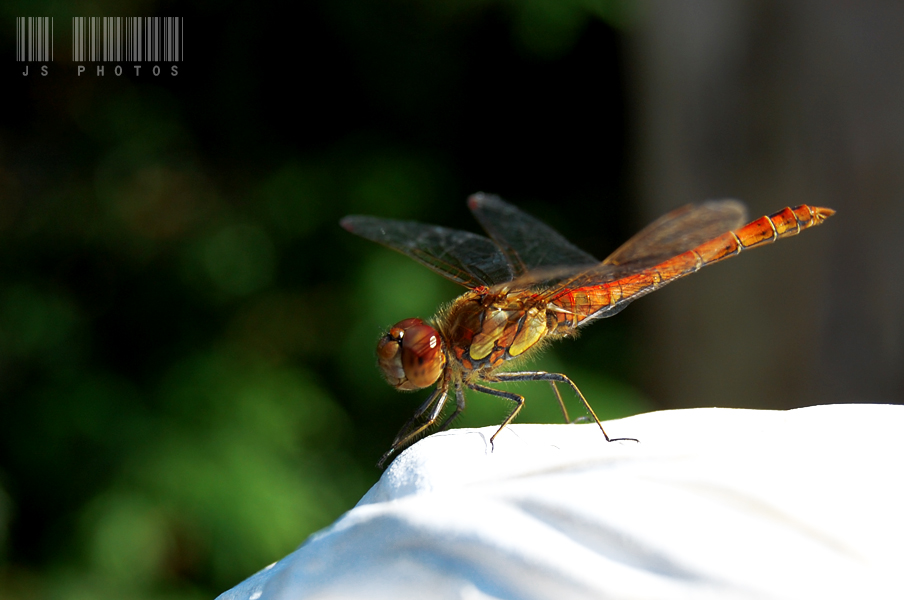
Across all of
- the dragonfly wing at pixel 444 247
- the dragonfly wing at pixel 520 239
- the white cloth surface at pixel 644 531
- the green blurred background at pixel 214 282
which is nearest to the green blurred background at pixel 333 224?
the green blurred background at pixel 214 282

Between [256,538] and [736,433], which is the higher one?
[736,433]

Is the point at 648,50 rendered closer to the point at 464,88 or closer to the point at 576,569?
the point at 464,88

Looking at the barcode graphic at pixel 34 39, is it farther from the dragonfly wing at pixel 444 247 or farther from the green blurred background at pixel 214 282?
the dragonfly wing at pixel 444 247

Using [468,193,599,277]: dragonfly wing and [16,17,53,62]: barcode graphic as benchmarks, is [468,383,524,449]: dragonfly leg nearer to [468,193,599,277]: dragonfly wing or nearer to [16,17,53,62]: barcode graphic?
[468,193,599,277]: dragonfly wing

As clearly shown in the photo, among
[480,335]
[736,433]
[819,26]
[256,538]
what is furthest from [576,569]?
[819,26]

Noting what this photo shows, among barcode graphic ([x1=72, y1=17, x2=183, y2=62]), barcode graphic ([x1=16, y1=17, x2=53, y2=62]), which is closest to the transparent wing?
barcode graphic ([x1=72, y1=17, x2=183, y2=62])

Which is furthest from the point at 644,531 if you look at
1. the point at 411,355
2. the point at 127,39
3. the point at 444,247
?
the point at 127,39
